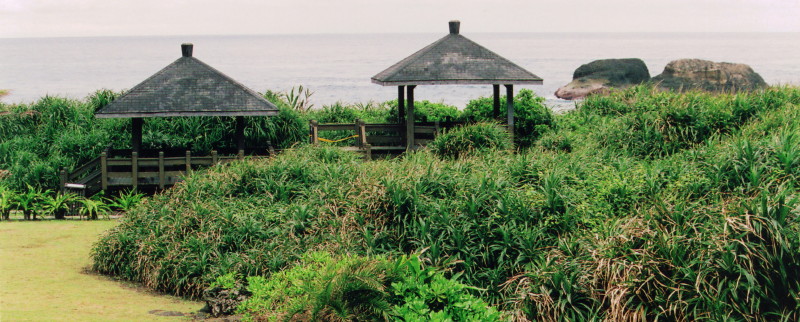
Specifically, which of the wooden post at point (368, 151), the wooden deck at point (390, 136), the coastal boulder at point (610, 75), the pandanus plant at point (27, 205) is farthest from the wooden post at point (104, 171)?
the coastal boulder at point (610, 75)

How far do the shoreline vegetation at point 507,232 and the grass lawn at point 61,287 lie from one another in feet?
1.49

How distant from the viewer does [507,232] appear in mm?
10844

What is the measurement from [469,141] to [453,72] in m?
3.07

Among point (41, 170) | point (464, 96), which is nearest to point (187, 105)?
point (41, 170)

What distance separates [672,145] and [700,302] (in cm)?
734

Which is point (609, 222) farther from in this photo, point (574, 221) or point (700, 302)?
point (700, 302)

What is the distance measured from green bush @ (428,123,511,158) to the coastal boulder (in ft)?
144

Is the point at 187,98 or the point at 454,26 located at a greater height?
the point at 454,26

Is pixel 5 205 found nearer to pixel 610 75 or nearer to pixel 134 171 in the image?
pixel 134 171

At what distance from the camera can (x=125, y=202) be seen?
19.6 metres

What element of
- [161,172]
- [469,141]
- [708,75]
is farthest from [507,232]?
[708,75]

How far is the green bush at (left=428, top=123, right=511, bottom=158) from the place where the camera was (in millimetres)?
18359

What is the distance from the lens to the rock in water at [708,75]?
181ft

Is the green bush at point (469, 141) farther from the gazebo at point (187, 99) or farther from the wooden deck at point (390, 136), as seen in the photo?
the gazebo at point (187, 99)
